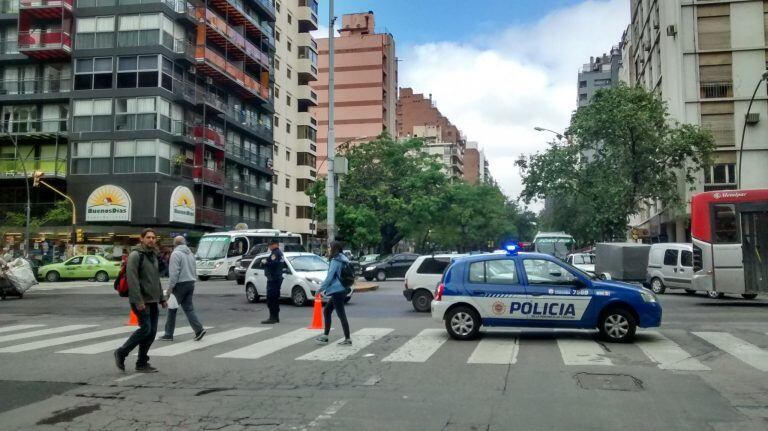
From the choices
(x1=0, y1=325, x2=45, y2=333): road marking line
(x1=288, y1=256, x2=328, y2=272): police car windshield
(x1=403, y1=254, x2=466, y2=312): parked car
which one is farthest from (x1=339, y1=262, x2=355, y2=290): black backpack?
(x1=288, y1=256, x2=328, y2=272): police car windshield

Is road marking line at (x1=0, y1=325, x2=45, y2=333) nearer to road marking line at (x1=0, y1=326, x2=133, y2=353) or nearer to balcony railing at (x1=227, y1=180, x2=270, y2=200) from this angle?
road marking line at (x1=0, y1=326, x2=133, y2=353)

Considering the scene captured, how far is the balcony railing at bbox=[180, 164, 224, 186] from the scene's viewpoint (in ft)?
148

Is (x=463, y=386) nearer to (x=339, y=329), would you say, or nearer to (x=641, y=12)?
(x=339, y=329)

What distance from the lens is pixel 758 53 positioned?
36938 millimetres

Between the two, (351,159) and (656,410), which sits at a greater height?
(351,159)

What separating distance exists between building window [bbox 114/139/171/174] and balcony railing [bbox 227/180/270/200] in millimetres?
9288

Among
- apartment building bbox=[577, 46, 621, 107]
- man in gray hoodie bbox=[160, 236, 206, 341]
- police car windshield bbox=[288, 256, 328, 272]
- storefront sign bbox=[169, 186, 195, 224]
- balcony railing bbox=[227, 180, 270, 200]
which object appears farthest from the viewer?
apartment building bbox=[577, 46, 621, 107]

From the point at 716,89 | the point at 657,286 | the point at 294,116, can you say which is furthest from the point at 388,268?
the point at 294,116

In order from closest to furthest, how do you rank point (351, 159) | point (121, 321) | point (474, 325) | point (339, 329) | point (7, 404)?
1. point (7, 404)
2. point (474, 325)
3. point (339, 329)
4. point (121, 321)
5. point (351, 159)

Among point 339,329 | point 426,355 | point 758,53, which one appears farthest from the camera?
point 758,53

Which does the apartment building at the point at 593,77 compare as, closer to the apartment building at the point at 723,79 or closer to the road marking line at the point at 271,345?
the apartment building at the point at 723,79

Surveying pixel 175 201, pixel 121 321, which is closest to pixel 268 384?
pixel 121 321

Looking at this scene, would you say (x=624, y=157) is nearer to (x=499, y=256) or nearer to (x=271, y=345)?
(x=499, y=256)

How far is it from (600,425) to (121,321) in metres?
12.2
